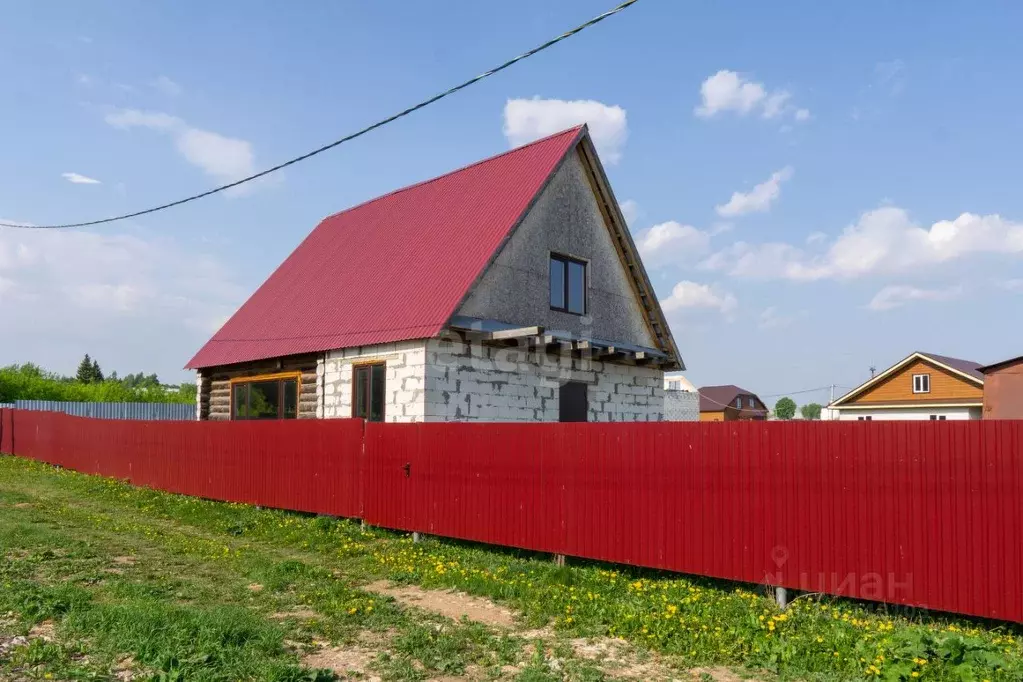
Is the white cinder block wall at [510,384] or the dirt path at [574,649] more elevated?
the white cinder block wall at [510,384]

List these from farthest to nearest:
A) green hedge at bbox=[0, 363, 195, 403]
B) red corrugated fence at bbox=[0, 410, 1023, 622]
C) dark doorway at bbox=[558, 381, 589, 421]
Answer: green hedge at bbox=[0, 363, 195, 403], dark doorway at bbox=[558, 381, 589, 421], red corrugated fence at bbox=[0, 410, 1023, 622]

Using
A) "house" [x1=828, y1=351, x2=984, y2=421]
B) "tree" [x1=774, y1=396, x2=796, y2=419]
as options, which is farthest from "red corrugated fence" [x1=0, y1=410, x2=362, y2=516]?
"tree" [x1=774, y1=396, x2=796, y2=419]

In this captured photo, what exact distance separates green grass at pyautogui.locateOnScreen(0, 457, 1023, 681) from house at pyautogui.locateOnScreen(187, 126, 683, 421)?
15.7ft

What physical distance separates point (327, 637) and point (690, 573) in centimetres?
432

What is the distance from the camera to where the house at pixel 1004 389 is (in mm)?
36094

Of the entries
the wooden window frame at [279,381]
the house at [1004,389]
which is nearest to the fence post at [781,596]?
the wooden window frame at [279,381]

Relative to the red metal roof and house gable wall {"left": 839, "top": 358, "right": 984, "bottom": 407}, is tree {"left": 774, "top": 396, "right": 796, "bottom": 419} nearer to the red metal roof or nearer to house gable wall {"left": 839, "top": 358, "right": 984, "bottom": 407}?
house gable wall {"left": 839, "top": 358, "right": 984, "bottom": 407}

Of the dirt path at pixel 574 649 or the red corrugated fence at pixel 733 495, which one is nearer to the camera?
the dirt path at pixel 574 649

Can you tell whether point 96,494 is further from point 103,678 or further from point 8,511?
point 103,678

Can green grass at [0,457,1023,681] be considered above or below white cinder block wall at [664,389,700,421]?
below

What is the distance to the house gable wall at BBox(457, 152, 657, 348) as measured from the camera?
54.1 feet

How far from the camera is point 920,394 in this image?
161ft

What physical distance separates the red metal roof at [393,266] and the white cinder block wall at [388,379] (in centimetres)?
30

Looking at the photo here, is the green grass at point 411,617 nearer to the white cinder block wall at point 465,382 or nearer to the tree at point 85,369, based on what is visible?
the white cinder block wall at point 465,382
